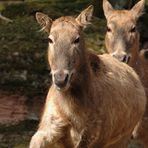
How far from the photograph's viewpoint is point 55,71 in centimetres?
833

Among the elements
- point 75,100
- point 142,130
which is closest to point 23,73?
point 142,130

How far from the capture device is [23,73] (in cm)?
1531

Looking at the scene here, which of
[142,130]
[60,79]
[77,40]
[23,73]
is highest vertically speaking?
[77,40]

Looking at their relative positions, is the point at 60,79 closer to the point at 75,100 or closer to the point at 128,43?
the point at 75,100

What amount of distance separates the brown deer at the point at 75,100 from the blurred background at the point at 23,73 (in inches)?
164

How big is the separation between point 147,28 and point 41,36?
3.28 metres

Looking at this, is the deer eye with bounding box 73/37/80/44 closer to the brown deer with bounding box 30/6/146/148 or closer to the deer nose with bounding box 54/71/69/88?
the brown deer with bounding box 30/6/146/148

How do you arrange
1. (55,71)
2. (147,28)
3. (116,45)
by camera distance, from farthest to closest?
1. (147,28)
2. (116,45)
3. (55,71)

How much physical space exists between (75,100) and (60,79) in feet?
3.13

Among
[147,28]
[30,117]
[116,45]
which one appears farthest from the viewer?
[147,28]

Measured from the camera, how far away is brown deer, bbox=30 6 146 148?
8641mm

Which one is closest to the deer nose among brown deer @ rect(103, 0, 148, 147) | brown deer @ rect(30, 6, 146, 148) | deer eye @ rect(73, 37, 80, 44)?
brown deer @ rect(30, 6, 146, 148)

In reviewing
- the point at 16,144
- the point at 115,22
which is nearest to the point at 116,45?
the point at 115,22

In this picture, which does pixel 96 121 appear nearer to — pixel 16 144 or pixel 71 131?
pixel 71 131
